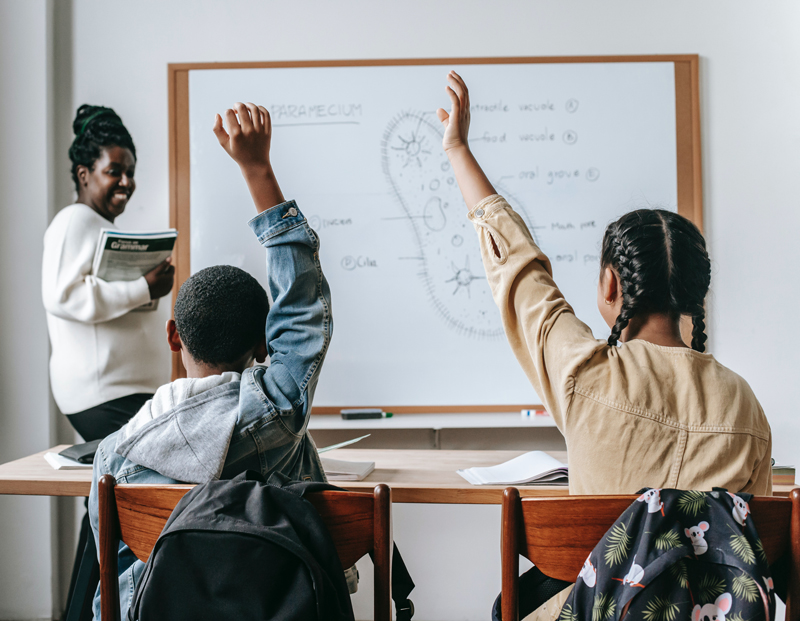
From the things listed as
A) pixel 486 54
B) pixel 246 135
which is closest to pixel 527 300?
pixel 246 135

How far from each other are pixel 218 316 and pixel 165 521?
324 millimetres

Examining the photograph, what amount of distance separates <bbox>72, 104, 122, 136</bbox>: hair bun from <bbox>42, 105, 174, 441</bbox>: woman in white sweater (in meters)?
0.32

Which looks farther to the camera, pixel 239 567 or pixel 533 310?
pixel 533 310

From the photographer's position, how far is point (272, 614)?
27.8 inches

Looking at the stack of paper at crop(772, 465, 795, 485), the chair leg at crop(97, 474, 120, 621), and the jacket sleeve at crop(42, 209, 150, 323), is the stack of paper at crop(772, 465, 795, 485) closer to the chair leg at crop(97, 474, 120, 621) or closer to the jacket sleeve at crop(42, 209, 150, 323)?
the chair leg at crop(97, 474, 120, 621)

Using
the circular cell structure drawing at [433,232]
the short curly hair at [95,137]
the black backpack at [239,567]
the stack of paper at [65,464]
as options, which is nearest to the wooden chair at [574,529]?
the black backpack at [239,567]

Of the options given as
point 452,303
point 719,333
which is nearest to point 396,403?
point 452,303

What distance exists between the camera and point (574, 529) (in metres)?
0.76

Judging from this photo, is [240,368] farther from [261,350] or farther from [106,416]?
[106,416]

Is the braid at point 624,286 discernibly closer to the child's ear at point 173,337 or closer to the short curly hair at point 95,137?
the child's ear at point 173,337

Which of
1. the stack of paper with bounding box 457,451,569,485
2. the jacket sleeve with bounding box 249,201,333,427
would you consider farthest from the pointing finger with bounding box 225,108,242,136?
the stack of paper with bounding box 457,451,569,485

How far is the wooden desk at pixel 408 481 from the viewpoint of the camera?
130cm

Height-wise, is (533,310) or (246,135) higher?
(246,135)

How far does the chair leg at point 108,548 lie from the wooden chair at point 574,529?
0.52 metres
